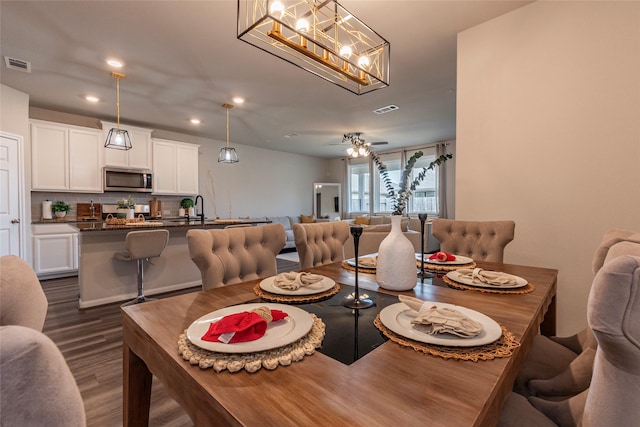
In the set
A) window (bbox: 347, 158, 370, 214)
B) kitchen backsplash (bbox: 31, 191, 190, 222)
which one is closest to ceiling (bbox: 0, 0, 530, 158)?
kitchen backsplash (bbox: 31, 191, 190, 222)

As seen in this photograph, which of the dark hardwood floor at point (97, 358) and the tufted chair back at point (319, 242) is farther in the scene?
the tufted chair back at point (319, 242)

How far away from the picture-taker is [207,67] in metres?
3.24

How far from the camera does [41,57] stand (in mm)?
2998

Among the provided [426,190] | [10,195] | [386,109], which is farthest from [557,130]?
[10,195]

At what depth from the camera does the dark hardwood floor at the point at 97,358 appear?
1598mm

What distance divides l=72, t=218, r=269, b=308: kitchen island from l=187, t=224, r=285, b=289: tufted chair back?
2.07 metres

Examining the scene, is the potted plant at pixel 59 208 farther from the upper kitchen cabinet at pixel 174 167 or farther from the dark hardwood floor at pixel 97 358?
the dark hardwood floor at pixel 97 358

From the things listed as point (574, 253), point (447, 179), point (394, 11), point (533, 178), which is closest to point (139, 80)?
point (394, 11)

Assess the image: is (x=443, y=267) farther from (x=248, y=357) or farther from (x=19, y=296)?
(x=19, y=296)

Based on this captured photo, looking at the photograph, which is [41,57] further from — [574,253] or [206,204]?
[574,253]

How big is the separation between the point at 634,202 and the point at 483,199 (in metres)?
0.90

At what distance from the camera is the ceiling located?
7.66ft

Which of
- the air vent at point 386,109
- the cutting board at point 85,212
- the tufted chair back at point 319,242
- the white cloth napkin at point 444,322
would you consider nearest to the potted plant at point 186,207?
the cutting board at point 85,212

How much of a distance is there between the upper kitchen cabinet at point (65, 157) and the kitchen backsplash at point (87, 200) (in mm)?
352
